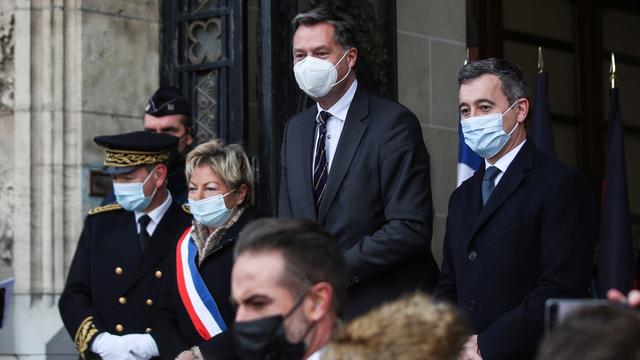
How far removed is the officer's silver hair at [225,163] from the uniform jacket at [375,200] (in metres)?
0.51

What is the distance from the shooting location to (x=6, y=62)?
8453 millimetres

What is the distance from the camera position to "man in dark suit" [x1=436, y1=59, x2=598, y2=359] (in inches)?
215

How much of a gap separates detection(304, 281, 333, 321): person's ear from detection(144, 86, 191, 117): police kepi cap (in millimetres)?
3834

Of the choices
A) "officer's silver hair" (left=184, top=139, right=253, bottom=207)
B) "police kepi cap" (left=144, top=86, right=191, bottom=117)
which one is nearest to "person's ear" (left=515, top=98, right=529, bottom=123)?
"officer's silver hair" (left=184, top=139, right=253, bottom=207)

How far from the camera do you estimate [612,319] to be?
277cm

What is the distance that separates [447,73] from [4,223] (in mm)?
2872

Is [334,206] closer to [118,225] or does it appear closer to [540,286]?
[540,286]

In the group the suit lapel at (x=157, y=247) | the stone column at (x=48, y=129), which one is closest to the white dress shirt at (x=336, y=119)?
the suit lapel at (x=157, y=247)

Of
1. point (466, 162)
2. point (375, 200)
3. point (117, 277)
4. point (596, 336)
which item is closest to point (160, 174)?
point (117, 277)

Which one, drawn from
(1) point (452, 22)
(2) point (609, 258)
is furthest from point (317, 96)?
(1) point (452, 22)

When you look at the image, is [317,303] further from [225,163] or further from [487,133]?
[225,163]

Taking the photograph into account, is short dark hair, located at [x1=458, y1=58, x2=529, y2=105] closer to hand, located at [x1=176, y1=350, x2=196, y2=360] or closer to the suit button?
the suit button

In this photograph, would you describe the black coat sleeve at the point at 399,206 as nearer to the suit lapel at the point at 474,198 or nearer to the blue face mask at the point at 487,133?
the suit lapel at the point at 474,198

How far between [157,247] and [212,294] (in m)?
0.52
